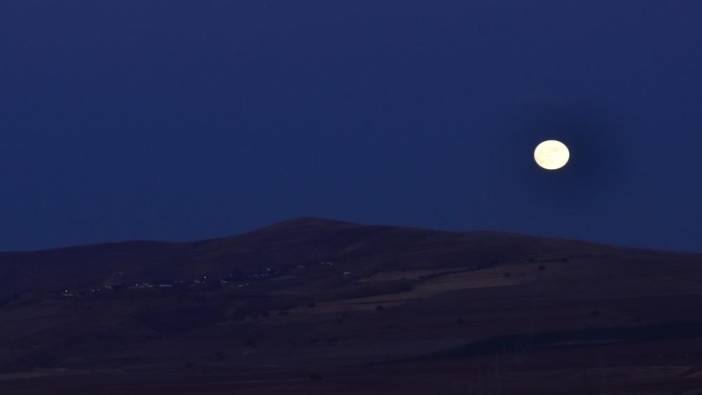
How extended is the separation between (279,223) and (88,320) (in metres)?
45.9

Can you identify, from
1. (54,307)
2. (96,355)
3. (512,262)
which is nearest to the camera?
(96,355)

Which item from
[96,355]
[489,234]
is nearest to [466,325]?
[96,355]

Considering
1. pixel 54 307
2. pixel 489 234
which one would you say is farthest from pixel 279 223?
pixel 54 307

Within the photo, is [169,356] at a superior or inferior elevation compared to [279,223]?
inferior

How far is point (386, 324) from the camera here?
69625mm

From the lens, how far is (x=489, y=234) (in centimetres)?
10269

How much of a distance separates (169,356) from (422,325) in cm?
1131

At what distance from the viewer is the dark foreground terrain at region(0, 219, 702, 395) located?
51.8 metres

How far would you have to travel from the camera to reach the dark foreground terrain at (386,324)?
170 feet

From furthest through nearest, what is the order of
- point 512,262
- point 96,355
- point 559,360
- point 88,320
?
point 512,262 < point 88,320 < point 96,355 < point 559,360

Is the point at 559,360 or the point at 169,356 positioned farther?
the point at 169,356

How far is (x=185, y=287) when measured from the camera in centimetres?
8944

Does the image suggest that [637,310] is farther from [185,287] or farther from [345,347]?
[185,287]

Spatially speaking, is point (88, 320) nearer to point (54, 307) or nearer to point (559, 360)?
point (54, 307)
